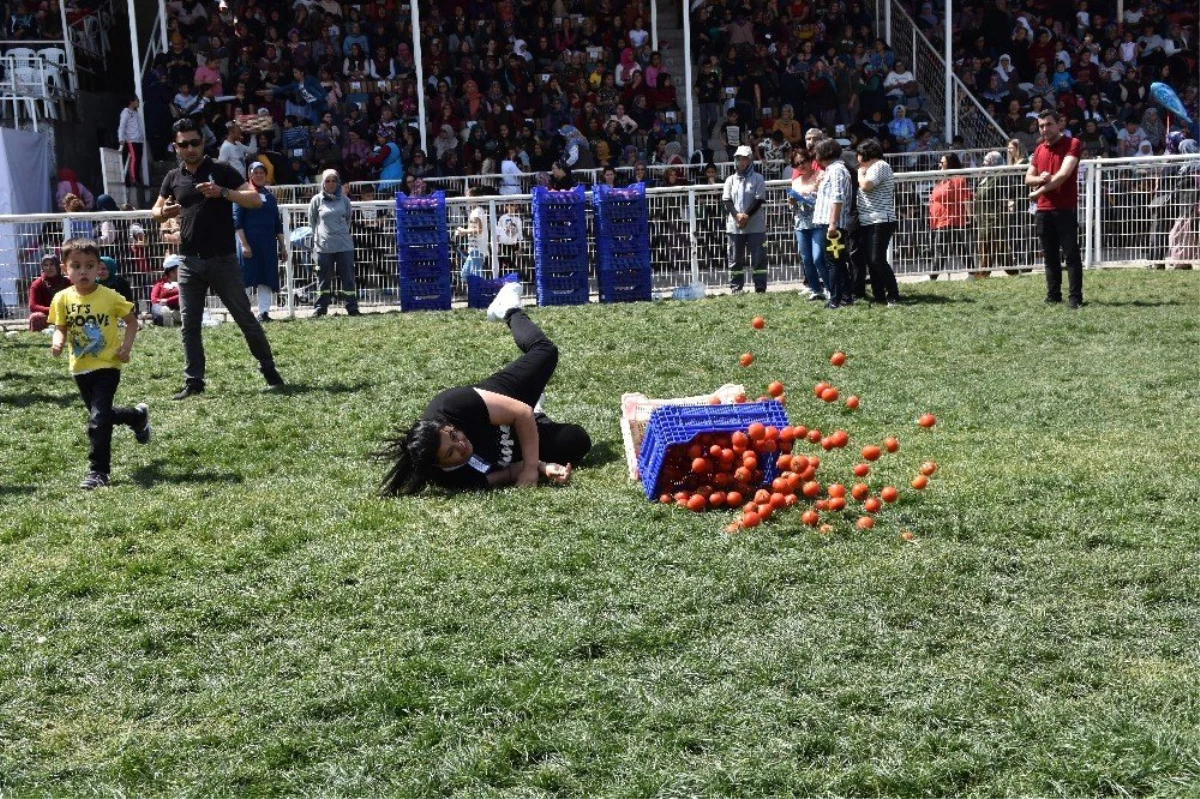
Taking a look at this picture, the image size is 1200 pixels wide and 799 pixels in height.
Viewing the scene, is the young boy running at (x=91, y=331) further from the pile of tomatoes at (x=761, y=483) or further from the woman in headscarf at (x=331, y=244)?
the woman in headscarf at (x=331, y=244)

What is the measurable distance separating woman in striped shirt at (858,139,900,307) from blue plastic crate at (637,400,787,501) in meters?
7.87

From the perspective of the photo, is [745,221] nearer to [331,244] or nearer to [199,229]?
[331,244]

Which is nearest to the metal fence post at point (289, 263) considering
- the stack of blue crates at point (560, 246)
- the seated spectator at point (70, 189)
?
the stack of blue crates at point (560, 246)

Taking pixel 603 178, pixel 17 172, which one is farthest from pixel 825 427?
pixel 17 172

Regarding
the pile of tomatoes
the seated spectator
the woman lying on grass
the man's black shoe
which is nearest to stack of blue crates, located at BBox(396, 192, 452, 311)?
the man's black shoe

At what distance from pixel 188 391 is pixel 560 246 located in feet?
21.5

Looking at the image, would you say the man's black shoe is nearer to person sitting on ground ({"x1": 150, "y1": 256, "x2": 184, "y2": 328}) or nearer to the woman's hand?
the woman's hand

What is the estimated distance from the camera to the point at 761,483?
7641 millimetres

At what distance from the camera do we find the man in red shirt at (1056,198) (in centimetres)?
1432

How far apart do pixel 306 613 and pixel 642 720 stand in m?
1.88

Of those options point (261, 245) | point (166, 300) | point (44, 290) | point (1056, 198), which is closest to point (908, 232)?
point (1056, 198)

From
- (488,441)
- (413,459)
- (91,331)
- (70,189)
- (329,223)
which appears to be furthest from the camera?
(70,189)

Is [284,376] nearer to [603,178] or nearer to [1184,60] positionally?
[603,178]

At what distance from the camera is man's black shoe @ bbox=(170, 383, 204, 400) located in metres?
11.7
